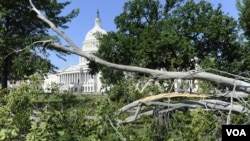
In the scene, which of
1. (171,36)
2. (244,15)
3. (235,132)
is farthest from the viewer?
(171,36)

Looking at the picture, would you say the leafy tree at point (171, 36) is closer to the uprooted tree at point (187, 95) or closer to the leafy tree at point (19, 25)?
the leafy tree at point (19, 25)

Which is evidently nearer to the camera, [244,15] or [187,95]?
[187,95]

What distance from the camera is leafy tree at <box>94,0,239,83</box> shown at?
4425cm

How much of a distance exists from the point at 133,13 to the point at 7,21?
1781cm

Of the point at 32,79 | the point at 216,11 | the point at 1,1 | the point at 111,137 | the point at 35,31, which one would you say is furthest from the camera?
the point at 216,11

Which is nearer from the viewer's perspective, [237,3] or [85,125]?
[85,125]

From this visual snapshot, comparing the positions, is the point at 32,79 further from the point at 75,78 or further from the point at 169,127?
the point at 75,78

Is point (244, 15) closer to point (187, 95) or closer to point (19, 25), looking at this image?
point (19, 25)

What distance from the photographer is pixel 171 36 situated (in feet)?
145

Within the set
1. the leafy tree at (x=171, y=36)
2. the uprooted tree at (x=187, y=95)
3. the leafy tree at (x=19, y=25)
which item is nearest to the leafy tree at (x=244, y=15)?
the leafy tree at (x=171, y=36)

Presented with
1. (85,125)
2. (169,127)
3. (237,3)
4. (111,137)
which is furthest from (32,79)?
(237,3)

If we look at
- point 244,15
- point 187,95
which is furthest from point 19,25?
point 187,95

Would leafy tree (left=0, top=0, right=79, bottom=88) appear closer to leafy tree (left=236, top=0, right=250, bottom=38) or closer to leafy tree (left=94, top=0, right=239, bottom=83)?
leafy tree (left=94, top=0, right=239, bottom=83)

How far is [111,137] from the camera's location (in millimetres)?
3947
